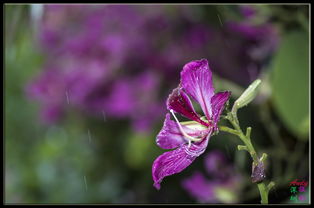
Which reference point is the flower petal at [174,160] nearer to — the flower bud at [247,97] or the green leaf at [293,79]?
the flower bud at [247,97]

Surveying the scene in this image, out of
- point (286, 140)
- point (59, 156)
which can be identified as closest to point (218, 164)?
point (286, 140)

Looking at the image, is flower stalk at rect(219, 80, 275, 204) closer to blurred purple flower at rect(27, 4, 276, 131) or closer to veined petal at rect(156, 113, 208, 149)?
veined petal at rect(156, 113, 208, 149)

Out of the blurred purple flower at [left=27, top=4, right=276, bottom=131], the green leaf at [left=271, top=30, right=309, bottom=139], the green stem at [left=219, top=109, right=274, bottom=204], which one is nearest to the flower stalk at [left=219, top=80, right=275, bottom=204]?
the green stem at [left=219, top=109, right=274, bottom=204]

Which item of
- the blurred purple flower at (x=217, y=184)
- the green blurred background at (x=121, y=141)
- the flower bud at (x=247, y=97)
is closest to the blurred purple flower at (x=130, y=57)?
the green blurred background at (x=121, y=141)

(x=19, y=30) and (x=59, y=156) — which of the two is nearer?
(x=19, y=30)

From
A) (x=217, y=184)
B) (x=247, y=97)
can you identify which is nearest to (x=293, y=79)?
(x=217, y=184)

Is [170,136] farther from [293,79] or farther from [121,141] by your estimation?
[121,141]

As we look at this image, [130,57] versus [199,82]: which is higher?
[130,57]

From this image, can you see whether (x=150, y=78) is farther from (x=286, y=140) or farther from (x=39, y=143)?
(x=39, y=143)
